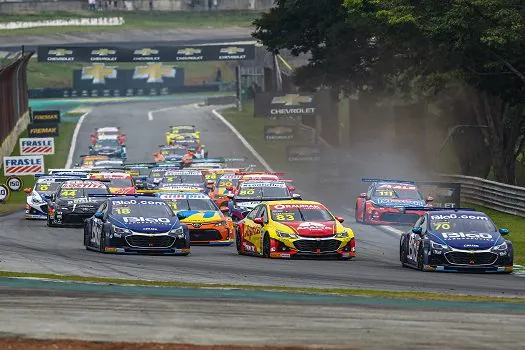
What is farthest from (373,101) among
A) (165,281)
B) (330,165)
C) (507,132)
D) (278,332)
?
(278,332)

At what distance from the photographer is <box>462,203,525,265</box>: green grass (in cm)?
3015

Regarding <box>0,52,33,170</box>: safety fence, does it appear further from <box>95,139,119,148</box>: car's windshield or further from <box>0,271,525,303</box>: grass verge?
<box>0,271,525,303</box>: grass verge

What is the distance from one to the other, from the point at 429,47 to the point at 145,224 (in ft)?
97.0

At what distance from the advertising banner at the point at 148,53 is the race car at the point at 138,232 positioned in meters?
64.5

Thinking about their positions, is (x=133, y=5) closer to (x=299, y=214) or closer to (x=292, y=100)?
(x=292, y=100)

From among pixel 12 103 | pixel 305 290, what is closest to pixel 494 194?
pixel 305 290

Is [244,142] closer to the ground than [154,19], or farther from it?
closer to the ground

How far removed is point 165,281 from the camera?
20891 millimetres

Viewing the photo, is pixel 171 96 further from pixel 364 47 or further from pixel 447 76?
pixel 447 76

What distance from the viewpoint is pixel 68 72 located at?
14312 cm

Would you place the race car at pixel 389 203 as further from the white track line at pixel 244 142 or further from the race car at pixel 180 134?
the race car at pixel 180 134

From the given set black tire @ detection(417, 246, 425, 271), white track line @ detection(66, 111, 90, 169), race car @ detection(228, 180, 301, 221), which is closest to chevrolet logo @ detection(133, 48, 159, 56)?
white track line @ detection(66, 111, 90, 169)

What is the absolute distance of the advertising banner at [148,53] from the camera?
9169cm

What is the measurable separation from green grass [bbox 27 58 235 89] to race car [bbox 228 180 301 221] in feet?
327
